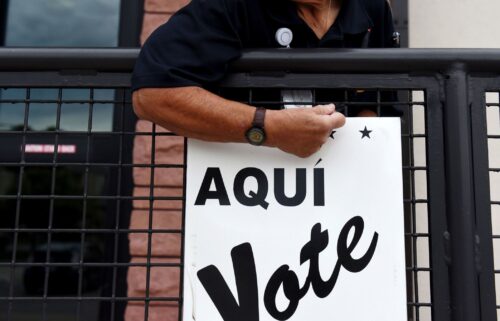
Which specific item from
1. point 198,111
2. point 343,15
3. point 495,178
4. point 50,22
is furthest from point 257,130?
point 50,22

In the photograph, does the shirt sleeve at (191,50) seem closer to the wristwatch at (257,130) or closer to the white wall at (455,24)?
the wristwatch at (257,130)

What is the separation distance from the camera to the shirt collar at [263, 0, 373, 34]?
1282mm

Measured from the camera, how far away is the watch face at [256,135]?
1.15 meters

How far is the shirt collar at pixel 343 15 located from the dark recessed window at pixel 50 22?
7.30ft

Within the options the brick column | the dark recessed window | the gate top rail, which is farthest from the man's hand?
the dark recessed window

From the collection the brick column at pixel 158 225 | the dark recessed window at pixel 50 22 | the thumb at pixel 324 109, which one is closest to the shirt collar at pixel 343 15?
the thumb at pixel 324 109

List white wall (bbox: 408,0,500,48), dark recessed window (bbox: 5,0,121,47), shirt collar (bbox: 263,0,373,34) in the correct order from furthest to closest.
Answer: dark recessed window (bbox: 5,0,121,47)
white wall (bbox: 408,0,500,48)
shirt collar (bbox: 263,0,373,34)

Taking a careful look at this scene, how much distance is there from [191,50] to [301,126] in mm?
277

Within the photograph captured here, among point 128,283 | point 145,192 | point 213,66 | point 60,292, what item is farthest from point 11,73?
point 60,292

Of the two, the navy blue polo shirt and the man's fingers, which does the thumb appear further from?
the navy blue polo shirt

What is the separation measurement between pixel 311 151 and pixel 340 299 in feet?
1.02

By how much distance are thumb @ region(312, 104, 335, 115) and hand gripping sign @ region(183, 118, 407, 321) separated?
6cm

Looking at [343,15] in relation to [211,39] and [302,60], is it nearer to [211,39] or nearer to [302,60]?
[302,60]

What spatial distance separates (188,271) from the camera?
1.16 metres
